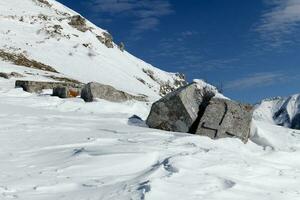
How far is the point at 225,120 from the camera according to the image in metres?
11.8

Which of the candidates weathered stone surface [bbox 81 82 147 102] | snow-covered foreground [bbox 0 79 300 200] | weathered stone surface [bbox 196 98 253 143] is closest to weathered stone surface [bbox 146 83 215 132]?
weathered stone surface [bbox 196 98 253 143]

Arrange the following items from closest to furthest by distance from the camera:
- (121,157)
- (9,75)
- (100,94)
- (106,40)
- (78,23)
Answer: (121,157) → (100,94) → (9,75) → (106,40) → (78,23)

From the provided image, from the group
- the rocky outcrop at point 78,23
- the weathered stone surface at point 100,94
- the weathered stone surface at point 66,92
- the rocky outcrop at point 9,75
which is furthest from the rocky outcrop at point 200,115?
the rocky outcrop at point 78,23

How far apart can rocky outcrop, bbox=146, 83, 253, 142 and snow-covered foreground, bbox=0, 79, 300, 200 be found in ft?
1.41

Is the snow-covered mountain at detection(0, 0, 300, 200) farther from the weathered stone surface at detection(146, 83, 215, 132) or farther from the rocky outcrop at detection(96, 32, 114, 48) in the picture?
the rocky outcrop at detection(96, 32, 114, 48)

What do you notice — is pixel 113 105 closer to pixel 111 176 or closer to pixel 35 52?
pixel 111 176

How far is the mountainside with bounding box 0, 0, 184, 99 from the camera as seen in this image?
138ft

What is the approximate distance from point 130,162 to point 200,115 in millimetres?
4329

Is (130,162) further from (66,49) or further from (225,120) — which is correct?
(66,49)

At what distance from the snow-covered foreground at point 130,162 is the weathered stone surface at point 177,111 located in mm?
606

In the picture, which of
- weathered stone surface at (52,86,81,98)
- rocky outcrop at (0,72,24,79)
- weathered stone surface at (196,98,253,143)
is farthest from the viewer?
rocky outcrop at (0,72,24,79)

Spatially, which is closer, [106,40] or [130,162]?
[130,162]

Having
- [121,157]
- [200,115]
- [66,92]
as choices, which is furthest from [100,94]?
[121,157]

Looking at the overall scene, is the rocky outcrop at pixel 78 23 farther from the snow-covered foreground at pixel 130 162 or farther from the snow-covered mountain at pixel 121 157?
the snow-covered foreground at pixel 130 162
